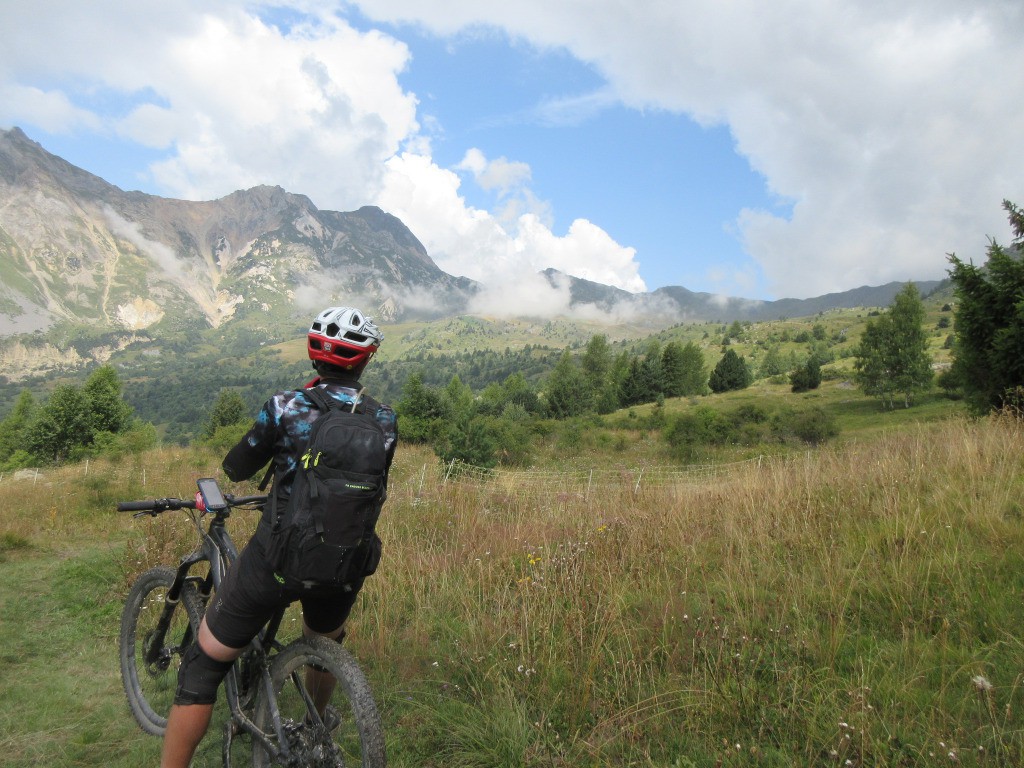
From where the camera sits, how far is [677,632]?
11.6ft

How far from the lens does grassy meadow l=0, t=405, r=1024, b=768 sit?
8.64 feet

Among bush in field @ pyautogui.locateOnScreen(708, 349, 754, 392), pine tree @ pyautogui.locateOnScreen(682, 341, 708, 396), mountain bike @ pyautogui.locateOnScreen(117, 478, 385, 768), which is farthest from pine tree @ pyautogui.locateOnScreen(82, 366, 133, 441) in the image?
bush in field @ pyautogui.locateOnScreen(708, 349, 754, 392)

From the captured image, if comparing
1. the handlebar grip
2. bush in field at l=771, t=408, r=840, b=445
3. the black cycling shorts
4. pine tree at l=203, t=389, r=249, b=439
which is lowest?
pine tree at l=203, t=389, r=249, b=439

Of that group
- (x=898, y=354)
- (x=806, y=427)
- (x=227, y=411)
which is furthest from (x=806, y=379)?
(x=227, y=411)

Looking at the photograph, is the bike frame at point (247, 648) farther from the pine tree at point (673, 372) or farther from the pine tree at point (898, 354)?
the pine tree at point (673, 372)

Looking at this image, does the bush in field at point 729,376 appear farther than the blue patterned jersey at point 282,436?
Yes

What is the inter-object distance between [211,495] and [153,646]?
1.45m

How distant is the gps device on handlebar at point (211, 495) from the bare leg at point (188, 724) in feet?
2.22

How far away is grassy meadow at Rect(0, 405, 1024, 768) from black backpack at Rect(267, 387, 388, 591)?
1.32 metres

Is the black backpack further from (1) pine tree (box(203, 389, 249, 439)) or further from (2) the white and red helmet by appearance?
(1) pine tree (box(203, 389, 249, 439))

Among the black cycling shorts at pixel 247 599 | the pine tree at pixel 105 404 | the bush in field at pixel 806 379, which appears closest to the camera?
the black cycling shorts at pixel 247 599

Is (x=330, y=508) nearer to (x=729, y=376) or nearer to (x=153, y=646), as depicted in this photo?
(x=153, y=646)

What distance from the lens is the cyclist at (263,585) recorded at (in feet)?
8.40

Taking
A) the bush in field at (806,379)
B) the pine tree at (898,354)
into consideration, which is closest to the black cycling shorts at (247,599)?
the pine tree at (898,354)
